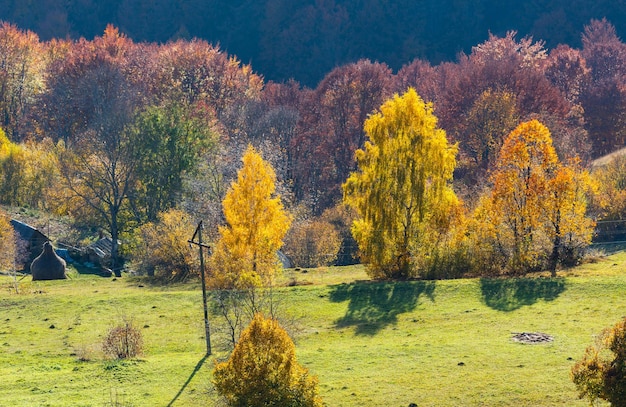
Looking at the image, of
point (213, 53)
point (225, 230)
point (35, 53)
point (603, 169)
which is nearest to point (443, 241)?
point (225, 230)

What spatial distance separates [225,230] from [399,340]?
18.1 m

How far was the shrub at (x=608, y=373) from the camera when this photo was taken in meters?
27.9

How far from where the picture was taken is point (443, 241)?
184ft

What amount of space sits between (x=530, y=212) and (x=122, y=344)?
2604 centimetres

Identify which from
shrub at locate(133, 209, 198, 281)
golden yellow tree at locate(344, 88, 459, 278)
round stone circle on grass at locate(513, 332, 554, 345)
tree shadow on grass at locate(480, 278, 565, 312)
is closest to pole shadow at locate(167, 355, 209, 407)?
round stone circle on grass at locate(513, 332, 554, 345)

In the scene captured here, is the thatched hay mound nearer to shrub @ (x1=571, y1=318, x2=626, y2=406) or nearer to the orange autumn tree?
the orange autumn tree

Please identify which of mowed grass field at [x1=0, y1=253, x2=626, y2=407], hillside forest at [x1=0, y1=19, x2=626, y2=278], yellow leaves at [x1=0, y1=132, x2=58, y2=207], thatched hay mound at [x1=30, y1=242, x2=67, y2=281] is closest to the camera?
mowed grass field at [x1=0, y1=253, x2=626, y2=407]

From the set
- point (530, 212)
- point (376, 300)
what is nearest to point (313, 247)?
point (376, 300)

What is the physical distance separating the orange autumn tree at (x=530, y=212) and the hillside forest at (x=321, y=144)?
89 millimetres

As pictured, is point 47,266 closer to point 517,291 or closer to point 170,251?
point 170,251

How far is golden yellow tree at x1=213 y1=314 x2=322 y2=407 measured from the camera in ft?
98.6

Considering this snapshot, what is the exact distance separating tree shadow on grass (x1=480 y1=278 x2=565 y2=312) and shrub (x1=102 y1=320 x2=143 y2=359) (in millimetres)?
18576

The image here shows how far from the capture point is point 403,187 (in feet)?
185

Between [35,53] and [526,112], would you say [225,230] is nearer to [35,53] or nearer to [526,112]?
[526,112]
